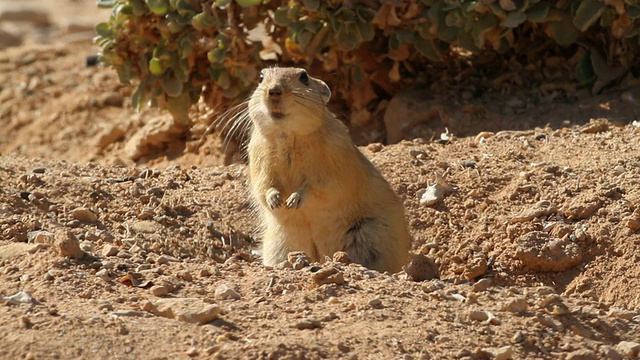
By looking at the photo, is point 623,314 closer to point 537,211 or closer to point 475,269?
point 475,269

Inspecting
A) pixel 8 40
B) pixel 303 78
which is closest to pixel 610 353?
pixel 303 78

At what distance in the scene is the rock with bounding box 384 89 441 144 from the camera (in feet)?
27.6

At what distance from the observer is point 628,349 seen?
175 inches

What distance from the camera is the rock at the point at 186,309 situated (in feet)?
14.6

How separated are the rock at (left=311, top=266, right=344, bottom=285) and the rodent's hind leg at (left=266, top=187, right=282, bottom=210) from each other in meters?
1.45

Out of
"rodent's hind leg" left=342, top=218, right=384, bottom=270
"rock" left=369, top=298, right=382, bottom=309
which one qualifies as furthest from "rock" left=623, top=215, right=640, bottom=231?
"rock" left=369, top=298, right=382, bottom=309

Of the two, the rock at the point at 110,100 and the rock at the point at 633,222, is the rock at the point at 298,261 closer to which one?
the rock at the point at 633,222

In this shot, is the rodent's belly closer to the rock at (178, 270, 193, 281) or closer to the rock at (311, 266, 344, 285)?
the rock at (178, 270, 193, 281)

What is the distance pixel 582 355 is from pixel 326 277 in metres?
1.16

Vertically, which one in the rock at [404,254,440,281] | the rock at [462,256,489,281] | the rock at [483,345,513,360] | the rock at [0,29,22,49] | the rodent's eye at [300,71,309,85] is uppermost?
the rock at [0,29,22,49]

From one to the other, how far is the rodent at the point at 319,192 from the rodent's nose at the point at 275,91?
193mm

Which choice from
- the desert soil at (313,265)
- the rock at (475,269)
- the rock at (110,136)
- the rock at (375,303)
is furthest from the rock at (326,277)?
the rock at (110,136)

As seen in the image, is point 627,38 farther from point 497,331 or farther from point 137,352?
point 137,352

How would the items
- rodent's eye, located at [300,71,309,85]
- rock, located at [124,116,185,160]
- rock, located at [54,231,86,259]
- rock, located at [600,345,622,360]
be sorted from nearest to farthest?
rock, located at [600,345,622,360], rock, located at [54,231,86,259], rodent's eye, located at [300,71,309,85], rock, located at [124,116,185,160]
